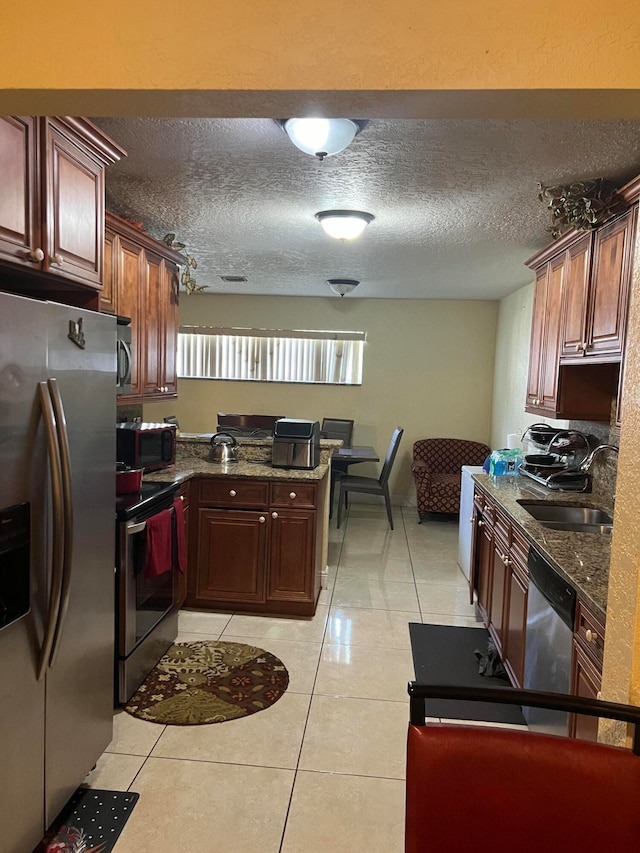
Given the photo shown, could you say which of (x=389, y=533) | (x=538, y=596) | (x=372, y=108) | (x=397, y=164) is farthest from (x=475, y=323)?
(x=372, y=108)

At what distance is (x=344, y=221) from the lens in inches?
130

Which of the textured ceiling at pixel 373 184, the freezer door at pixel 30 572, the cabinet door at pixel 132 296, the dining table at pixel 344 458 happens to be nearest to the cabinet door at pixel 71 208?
the textured ceiling at pixel 373 184

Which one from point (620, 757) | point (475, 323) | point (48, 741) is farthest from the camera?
point (475, 323)

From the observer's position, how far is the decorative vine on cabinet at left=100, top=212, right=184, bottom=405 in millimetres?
3004

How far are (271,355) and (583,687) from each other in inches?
225

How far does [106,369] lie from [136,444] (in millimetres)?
1315

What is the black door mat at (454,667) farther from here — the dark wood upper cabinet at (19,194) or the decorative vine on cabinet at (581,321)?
the dark wood upper cabinet at (19,194)

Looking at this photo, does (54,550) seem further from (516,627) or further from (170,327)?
(170,327)

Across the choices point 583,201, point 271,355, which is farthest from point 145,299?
point 271,355

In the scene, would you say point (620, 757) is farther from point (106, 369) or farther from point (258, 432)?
point (258, 432)

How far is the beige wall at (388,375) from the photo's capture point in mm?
6809

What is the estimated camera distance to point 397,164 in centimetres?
251

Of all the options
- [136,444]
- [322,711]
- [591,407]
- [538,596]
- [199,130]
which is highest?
[199,130]

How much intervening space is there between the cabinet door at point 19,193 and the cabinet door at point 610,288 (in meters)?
2.30
